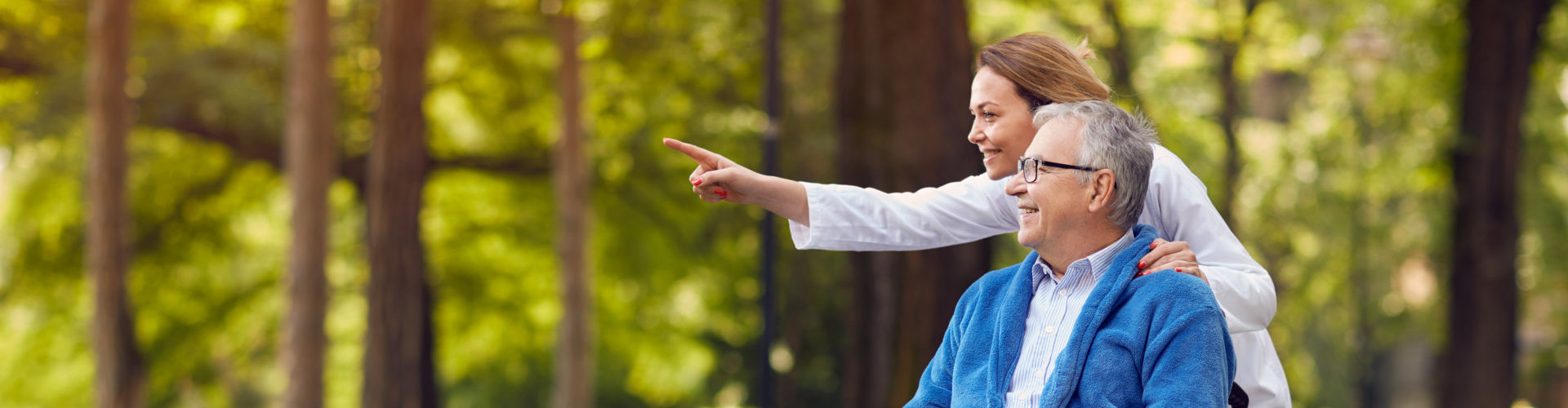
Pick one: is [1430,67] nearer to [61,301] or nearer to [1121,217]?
[1121,217]

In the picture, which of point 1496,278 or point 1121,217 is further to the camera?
point 1496,278

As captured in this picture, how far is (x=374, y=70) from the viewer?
55.8 feet

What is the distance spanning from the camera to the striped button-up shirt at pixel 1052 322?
8.43ft

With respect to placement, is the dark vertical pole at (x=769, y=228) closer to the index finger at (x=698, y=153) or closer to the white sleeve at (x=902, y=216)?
the white sleeve at (x=902, y=216)

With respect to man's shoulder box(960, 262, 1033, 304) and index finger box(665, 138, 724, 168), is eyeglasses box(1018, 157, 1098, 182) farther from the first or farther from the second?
index finger box(665, 138, 724, 168)

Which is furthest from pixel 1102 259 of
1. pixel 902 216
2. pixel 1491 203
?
pixel 1491 203

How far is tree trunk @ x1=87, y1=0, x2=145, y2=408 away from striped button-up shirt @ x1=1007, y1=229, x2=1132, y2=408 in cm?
1389

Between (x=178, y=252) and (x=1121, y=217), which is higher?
(x=1121, y=217)

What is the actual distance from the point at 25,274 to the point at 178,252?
1.80 metres

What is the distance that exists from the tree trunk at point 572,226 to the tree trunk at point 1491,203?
31.8 feet

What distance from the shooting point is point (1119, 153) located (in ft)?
8.32

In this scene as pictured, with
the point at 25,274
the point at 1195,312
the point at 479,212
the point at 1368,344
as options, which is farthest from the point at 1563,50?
the point at 25,274

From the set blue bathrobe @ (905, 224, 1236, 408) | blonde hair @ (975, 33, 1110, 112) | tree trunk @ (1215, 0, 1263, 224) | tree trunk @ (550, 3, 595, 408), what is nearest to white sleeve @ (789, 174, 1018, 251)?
blonde hair @ (975, 33, 1110, 112)

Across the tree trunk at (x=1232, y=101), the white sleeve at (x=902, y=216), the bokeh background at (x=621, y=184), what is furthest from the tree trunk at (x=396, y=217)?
the white sleeve at (x=902, y=216)
